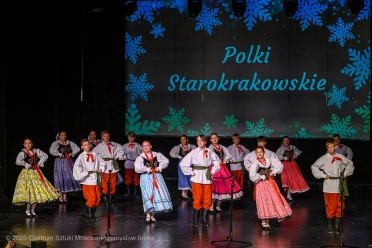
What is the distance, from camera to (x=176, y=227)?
9.23m

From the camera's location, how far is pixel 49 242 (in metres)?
8.12

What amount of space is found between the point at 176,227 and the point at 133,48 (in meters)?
5.84

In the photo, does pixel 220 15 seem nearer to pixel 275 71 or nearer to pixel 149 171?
pixel 275 71

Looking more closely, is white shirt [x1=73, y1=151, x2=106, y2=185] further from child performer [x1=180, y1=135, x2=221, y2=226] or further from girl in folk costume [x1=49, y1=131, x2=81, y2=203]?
girl in folk costume [x1=49, y1=131, x2=81, y2=203]

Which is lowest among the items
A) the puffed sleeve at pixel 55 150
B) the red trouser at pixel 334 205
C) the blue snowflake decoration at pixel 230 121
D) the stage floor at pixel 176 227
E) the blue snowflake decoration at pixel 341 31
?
the stage floor at pixel 176 227

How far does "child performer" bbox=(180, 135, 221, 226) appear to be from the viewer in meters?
9.31

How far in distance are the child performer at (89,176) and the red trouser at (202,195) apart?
1349 millimetres

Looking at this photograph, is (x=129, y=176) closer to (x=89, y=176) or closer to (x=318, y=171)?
(x=89, y=176)

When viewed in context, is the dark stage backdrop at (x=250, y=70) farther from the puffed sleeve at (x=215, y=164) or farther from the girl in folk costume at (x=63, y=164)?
the puffed sleeve at (x=215, y=164)

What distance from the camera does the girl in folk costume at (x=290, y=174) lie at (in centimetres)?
1180

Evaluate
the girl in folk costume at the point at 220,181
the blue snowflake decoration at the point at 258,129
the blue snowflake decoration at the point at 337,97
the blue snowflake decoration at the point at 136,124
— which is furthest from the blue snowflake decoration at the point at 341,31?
the girl in folk costume at the point at 220,181

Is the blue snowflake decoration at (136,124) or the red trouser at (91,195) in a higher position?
the blue snowflake decoration at (136,124)

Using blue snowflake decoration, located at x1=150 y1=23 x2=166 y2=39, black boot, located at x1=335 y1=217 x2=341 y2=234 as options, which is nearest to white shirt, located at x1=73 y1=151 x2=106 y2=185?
black boot, located at x1=335 y1=217 x2=341 y2=234

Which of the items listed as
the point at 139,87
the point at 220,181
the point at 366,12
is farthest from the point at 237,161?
the point at 366,12
